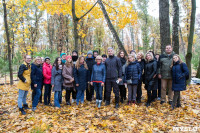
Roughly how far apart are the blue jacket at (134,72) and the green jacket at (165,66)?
84 centimetres

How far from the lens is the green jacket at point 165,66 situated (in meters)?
5.02

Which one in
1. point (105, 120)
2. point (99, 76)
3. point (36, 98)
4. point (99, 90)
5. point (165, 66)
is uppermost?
point (165, 66)

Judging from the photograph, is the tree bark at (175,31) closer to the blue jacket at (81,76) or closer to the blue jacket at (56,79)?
the blue jacket at (81,76)

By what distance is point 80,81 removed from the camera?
17.9 feet

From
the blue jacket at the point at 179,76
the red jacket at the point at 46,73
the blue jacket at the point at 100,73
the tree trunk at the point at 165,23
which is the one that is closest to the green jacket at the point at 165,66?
the blue jacket at the point at 179,76

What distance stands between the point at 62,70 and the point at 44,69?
685 mm

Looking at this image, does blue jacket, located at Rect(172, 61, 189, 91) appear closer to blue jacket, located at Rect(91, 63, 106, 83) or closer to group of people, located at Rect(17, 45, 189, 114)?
group of people, located at Rect(17, 45, 189, 114)

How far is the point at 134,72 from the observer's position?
510 cm

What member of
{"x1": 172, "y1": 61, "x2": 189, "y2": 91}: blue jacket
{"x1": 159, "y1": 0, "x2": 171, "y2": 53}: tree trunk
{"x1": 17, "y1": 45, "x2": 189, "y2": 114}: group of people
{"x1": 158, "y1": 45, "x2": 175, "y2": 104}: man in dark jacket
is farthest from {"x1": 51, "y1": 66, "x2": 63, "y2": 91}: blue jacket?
{"x1": 159, "y1": 0, "x2": 171, "y2": 53}: tree trunk

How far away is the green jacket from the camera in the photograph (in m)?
5.02

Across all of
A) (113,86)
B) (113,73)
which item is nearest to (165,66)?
(113,73)

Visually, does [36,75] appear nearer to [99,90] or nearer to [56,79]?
[56,79]

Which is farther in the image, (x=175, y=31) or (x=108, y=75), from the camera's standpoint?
(x=175, y=31)

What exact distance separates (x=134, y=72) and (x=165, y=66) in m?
1.18
